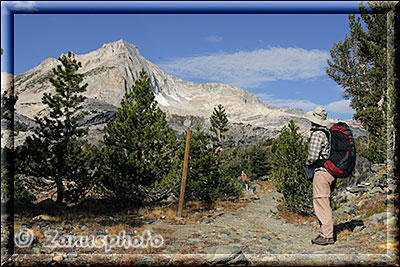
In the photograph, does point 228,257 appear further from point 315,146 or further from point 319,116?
point 319,116

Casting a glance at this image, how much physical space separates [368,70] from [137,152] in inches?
425

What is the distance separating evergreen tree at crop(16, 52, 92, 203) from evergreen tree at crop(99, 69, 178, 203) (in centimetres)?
221

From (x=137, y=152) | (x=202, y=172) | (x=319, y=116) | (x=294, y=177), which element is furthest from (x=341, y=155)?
(x=202, y=172)

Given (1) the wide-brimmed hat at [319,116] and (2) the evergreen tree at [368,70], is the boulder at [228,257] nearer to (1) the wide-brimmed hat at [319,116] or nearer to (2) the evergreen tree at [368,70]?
(1) the wide-brimmed hat at [319,116]

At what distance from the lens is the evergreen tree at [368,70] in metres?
9.91

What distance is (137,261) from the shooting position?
3.38 meters

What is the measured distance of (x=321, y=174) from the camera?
4.82 metres

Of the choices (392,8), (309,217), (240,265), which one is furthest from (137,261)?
(309,217)

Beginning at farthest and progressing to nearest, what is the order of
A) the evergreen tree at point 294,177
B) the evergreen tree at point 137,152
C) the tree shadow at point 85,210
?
1. the evergreen tree at point 137,152
2. the evergreen tree at point 294,177
3. the tree shadow at point 85,210

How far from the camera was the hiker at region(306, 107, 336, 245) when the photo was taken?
4762 millimetres

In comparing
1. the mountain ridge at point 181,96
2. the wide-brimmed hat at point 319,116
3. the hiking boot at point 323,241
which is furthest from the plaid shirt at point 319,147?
the mountain ridge at point 181,96

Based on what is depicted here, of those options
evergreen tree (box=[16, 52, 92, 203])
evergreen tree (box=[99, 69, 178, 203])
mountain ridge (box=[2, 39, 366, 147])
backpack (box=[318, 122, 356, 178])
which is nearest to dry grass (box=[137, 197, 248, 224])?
evergreen tree (box=[99, 69, 178, 203])

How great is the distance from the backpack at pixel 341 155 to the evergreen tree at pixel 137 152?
26.7 feet

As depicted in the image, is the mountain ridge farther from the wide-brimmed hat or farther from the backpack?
the backpack
